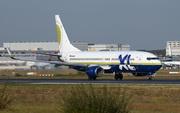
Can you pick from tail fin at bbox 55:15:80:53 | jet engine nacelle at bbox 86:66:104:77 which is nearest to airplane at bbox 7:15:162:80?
jet engine nacelle at bbox 86:66:104:77

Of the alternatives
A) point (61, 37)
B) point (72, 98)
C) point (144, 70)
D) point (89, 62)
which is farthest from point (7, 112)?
point (61, 37)

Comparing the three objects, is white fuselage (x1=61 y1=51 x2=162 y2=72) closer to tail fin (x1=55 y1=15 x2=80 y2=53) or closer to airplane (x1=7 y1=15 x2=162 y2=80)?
airplane (x1=7 y1=15 x2=162 y2=80)

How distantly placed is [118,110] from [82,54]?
37.5 m

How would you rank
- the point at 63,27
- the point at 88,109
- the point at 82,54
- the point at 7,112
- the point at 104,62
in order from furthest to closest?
the point at 63,27, the point at 82,54, the point at 104,62, the point at 7,112, the point at 88,109

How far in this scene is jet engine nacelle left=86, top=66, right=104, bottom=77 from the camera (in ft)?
142

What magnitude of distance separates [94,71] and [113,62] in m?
3.08

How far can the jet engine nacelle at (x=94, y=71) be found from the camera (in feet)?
142

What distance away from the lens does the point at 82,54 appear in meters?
49.5

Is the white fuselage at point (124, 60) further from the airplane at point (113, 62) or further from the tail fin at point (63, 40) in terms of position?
the tail fin at point (63, 40)

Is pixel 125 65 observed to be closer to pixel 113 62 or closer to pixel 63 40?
pixel 113 62

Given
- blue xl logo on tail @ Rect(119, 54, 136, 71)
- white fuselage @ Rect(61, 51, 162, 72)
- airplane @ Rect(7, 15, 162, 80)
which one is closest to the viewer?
white fuselage @ Rect(61, 51, 162, 72)

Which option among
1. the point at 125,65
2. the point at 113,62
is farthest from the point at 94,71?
the point at 125,65

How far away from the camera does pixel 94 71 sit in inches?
1708

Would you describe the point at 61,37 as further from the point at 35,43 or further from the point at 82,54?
the point at 35,43
